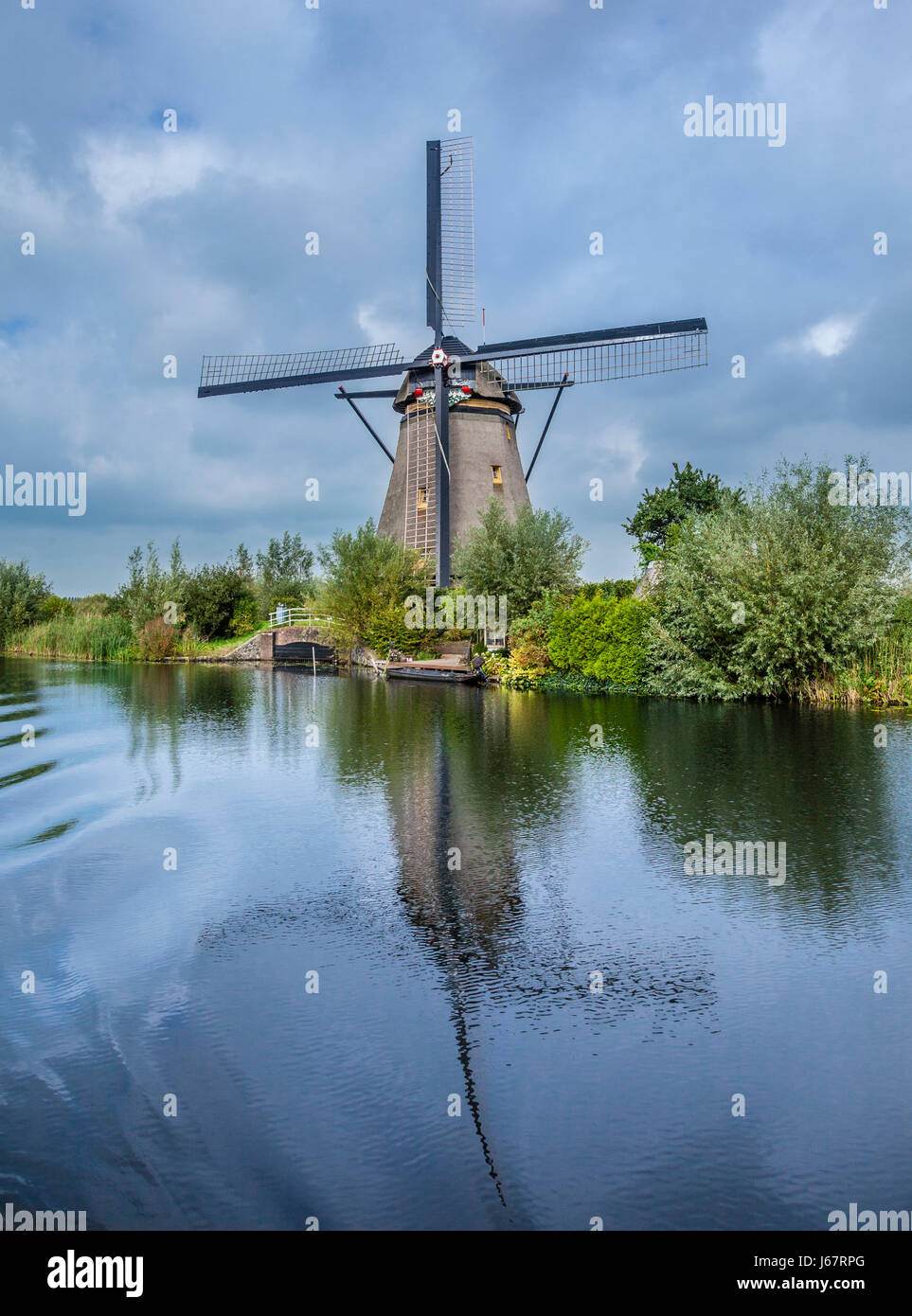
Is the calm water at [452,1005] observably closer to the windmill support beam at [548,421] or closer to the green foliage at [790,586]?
the green foliage at [790,586]

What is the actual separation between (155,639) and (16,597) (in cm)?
1477

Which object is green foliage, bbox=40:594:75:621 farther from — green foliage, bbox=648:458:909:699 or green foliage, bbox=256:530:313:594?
green foliage, bbox=648:458:909:699

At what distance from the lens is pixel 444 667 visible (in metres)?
31.8

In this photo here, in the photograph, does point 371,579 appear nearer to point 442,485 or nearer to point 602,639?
point 442,485

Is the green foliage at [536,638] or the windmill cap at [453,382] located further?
the windmill cap at [453,382]

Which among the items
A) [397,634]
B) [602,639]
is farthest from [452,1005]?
[397,634]

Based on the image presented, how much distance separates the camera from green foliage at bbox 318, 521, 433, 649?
1453 inches

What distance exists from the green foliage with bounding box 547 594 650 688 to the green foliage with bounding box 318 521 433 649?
372 inches

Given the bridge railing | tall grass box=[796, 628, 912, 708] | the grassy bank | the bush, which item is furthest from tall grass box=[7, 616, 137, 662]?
tall grass box=[796, 628, 912, 708]

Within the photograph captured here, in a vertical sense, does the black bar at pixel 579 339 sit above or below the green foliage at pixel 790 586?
above

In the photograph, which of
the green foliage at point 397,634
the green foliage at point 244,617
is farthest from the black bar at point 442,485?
the green foliage at point 244,617

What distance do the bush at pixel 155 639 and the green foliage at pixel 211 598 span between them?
9.79 ft

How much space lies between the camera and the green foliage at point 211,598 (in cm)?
4938
